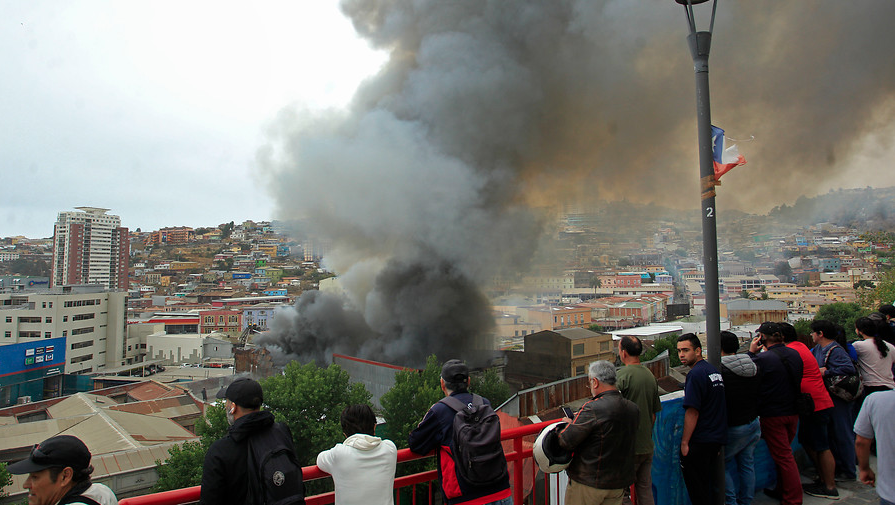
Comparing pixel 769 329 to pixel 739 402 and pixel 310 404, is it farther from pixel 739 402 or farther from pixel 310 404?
pixel 310 404

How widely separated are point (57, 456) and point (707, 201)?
3.92 m

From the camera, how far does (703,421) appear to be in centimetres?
320

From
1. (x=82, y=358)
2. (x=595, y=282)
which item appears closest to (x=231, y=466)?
(x=82, y=358)

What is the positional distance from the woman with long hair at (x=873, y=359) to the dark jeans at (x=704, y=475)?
197cm

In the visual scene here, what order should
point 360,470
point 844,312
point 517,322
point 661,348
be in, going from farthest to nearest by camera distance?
point 517,322 < point 844,312 < point 661,348 < point 360,470

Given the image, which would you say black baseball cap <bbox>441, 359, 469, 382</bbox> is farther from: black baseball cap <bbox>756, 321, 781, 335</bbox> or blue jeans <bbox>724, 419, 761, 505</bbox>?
black baseball cap <bbox>756, 321, 781, 335</bbox>

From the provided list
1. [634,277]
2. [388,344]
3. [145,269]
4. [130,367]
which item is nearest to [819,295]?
[634,277]

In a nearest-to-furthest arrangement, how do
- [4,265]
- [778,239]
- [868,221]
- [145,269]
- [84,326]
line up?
[868,221] → [778,239] → [84,326] → [4,265] → [145,269]

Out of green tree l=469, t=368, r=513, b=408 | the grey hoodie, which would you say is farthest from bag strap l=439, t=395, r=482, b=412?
green tree l=469, t=368, r=513, b=408

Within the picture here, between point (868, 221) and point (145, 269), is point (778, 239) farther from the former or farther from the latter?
point (145, 269)

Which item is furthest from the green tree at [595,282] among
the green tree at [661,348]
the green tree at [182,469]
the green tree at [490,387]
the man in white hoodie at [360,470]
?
the man in white hoodie at [360,470]

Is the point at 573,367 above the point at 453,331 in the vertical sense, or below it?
below

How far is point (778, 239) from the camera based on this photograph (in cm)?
3953

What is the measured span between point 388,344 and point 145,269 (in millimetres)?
131118
